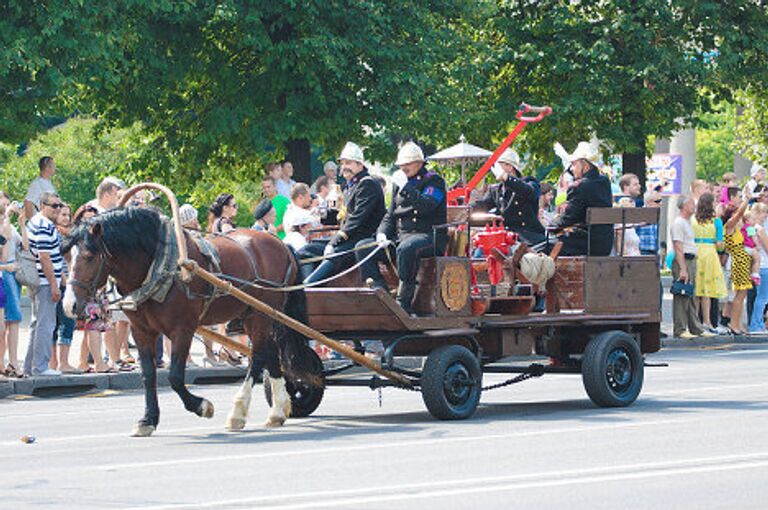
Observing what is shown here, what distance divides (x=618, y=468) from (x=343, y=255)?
4.84 meters

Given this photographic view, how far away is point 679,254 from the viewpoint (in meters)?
26.6

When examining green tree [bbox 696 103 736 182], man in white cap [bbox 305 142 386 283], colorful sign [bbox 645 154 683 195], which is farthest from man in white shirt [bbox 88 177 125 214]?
green tree [bbox 696 103 736 182]

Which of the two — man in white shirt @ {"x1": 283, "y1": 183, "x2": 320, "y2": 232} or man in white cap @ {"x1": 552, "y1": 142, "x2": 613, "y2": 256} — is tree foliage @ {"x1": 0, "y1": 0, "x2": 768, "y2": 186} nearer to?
man in white shirt @ {"x1": 283, "y1": 183, "x2": 320, "y2": 232}

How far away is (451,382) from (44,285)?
21.0 ft

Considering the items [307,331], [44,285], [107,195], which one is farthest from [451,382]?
[44,285]

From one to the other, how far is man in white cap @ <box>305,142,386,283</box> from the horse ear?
234 centimetres

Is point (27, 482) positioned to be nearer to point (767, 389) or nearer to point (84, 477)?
point (84, 477)

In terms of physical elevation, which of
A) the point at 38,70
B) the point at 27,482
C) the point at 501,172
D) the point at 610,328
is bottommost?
the point at 27,482

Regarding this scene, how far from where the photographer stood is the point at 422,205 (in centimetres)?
1591

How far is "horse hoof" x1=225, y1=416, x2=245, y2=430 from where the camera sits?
15.1 metres

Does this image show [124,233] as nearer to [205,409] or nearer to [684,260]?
[205,409]

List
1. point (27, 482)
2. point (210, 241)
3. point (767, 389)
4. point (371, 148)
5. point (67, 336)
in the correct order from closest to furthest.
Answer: point (27, 482)
point (210, 241)
point (767, 389)
point (67, 336)
point (371, 148)

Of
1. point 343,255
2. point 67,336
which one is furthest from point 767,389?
point 67,336

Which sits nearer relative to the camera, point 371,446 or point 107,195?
point 371,446
